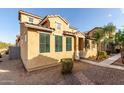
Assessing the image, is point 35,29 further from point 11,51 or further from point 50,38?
point 11,51

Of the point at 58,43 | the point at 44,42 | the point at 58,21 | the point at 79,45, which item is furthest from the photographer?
the point at 79,45

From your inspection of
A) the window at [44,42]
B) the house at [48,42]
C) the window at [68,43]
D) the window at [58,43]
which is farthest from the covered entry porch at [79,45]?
the window at [44,42]

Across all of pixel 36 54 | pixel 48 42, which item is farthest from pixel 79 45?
pixel 36 54

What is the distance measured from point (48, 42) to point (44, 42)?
0.42 m

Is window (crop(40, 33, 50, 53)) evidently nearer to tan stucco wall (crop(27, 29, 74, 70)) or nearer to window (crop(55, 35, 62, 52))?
tan stucco wall (crop(27, 29, 74, 70))

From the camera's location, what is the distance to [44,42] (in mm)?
9398

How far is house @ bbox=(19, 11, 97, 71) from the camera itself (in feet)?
28.2

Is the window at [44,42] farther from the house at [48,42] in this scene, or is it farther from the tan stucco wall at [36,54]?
the tan stucco wall at [36,54]

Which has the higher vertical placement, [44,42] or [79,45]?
[44,42]

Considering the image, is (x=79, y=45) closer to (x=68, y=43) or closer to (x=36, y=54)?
(x=68, y=43)

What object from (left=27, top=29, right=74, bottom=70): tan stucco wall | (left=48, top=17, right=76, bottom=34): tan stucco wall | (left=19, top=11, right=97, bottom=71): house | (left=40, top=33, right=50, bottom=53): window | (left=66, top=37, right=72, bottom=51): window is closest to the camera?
(left=27, top=29, right=74, bottom=70): tan stucco wall

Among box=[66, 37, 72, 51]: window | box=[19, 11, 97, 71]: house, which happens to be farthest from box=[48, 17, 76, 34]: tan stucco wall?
box=[66, 37, 72, 51]: window

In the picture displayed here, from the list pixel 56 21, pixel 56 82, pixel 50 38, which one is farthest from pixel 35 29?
pixel 56 82
